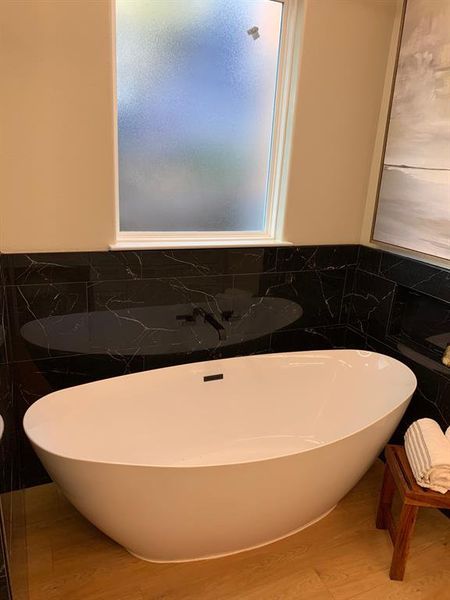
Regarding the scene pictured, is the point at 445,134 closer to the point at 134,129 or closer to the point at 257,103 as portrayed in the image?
the point at 257,103

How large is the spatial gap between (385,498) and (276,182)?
5.50 ft

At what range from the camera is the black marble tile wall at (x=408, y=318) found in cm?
227

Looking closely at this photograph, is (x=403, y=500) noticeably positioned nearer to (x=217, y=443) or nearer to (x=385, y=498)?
(x=385, y=498)

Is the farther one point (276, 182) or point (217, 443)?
point (276, 182)

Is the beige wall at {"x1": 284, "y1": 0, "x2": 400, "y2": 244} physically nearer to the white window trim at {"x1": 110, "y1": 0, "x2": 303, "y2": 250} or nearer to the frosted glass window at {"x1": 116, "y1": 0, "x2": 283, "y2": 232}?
the white window trim at {"x1": 110, "y1": 0, "x2": 303, "y2": 250}

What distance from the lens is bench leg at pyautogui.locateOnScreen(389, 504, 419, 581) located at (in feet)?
5.94

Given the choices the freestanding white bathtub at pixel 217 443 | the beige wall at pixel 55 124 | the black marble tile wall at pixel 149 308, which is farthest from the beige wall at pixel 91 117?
the freestanding white bathtub at pixel 217 443

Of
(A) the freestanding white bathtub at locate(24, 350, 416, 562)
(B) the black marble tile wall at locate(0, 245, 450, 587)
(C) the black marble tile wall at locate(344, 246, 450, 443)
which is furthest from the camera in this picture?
(C) the black marble tile wall at locate(344, 246, 450, 443)

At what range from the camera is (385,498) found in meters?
2.09

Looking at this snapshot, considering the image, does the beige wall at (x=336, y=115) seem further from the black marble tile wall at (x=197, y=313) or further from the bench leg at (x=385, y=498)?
the bench leg at (x=385, y=498)

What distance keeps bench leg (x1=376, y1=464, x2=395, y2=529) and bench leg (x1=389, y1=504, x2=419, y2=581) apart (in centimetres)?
21

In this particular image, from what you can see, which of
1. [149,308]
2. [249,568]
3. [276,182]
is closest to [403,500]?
[249,568]

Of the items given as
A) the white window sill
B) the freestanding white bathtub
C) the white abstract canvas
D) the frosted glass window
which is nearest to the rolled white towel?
the freestanding white bathtub

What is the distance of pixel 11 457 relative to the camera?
187 cm
